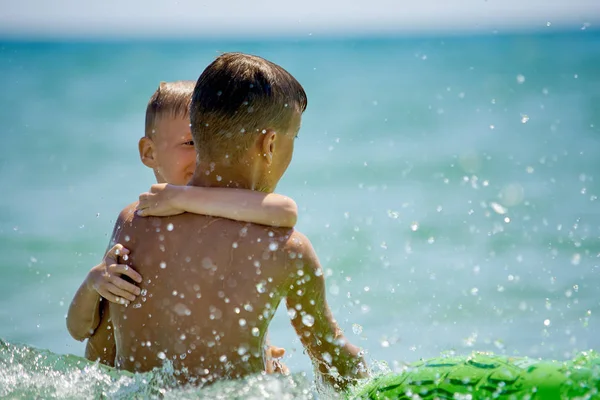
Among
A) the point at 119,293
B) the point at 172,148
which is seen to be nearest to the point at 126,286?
the point at 119,293

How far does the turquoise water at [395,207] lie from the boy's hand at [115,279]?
0.25 meters

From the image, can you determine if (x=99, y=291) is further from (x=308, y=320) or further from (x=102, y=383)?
(x=308, y=320)

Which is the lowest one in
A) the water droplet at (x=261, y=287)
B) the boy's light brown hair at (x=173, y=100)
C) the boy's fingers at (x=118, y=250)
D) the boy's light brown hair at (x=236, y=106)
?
the water droplet at (x=261, y=287)

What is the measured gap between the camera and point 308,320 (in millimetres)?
2848

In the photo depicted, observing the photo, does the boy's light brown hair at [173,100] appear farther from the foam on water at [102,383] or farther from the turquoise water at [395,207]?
the foam on water at [102,383]

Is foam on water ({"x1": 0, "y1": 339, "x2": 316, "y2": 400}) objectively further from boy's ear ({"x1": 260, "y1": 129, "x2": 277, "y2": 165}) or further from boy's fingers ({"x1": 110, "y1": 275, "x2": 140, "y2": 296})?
boy's ear ({"x1": 260, "y1": 129, "x2": 277, "y2": 165})

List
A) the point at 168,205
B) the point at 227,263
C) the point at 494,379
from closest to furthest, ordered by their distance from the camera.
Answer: the point at 494,379 → the point at 227,263 → the point at 168,205

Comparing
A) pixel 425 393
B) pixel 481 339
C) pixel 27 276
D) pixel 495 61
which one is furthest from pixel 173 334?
pixel 495 61

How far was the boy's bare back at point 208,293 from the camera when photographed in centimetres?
268

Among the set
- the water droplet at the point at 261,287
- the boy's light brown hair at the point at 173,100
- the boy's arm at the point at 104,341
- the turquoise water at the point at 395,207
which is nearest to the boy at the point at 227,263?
the water droplet at the point at 261,287

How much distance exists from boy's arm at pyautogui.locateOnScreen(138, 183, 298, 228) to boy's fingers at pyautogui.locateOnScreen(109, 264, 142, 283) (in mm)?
234

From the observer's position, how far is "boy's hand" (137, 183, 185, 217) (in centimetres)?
277

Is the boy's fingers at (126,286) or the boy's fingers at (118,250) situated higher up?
the boy's fingers at (118,250)

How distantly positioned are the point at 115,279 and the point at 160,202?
0.29m
